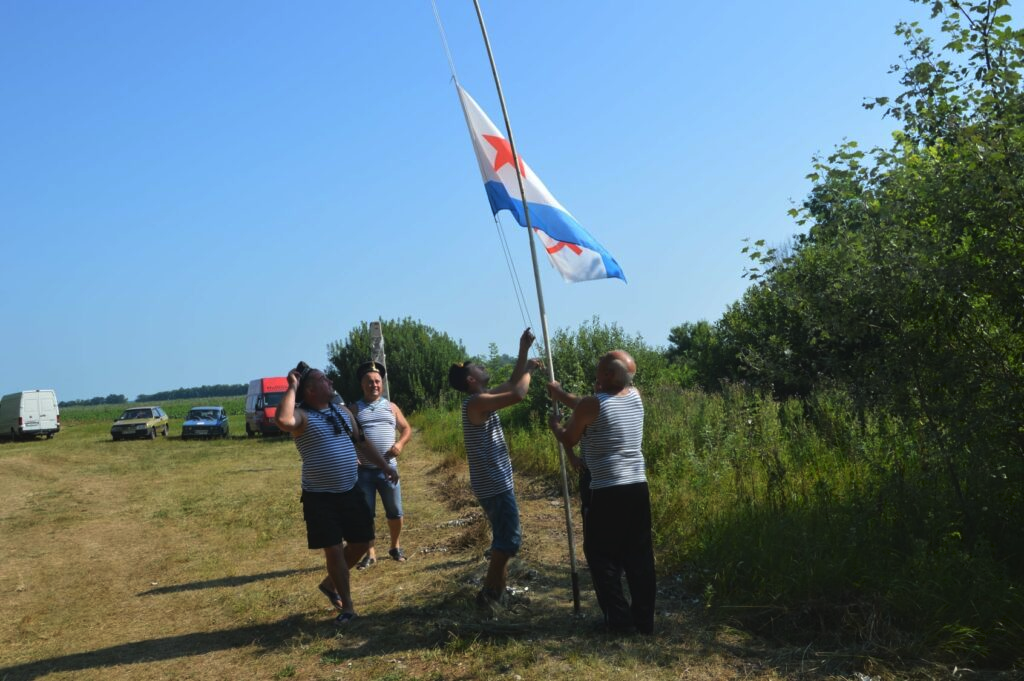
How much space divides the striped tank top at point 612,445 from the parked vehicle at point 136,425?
36031 millimetres

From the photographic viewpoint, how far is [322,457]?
629 centimetres

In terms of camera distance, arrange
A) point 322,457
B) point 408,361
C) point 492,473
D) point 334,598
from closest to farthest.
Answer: point 492,473 < point 322,457 < point 334,598 < point 408,361

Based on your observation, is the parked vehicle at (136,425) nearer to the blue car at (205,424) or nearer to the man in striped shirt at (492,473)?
the blue car at (205,424)

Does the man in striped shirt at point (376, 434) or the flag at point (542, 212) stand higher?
the flag at point (542, 212)

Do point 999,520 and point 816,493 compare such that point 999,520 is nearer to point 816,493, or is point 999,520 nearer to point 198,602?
point 816,493

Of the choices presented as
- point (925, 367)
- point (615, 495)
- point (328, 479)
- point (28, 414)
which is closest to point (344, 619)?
point (328, 479)

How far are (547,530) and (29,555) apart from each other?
6.58 meters

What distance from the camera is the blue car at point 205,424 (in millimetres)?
36312

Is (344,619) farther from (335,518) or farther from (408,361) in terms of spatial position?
(408,361)

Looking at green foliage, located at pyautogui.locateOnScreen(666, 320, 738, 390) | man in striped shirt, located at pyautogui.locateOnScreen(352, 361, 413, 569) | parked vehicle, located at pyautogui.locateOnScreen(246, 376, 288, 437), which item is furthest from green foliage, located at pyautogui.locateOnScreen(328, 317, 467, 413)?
man in striped shirt, located at pyautogui.locateOnScreen(352, 361, 413, 569)

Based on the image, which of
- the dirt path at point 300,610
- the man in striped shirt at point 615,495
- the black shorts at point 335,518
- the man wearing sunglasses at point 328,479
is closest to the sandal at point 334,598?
the man wearing sunglasses at point 328,479

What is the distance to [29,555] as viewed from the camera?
1087 centimetres

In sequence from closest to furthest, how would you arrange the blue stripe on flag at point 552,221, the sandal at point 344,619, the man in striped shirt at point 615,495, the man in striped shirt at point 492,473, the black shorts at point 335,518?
the man in striped shirt at point 615,495, the man in striped shirt at point 492,473, the black shorts at point 335,518, the sandal at point 344,619, the blue stripe on flag at point 552,221

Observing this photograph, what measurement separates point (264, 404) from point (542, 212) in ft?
94.8
